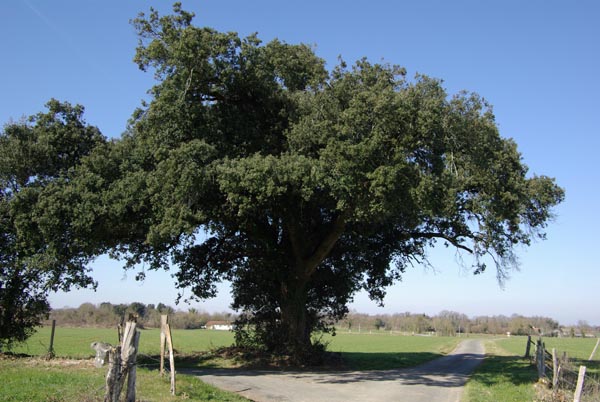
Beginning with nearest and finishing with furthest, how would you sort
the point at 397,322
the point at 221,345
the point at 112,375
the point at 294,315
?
the point at 112,375 < the point at 294,315 < the point at 221,345 < the point at 397,322

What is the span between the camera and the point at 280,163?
17.2 meters

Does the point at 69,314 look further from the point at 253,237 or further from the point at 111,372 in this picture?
the point at 111,372

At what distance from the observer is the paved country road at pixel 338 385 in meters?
14.4

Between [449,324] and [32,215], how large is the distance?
4875 inches

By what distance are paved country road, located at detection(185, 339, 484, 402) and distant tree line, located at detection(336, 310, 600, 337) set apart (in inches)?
4183

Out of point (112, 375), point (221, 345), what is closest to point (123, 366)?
point (112, 375)

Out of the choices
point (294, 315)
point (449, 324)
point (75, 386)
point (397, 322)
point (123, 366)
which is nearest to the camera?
point (123, 366)

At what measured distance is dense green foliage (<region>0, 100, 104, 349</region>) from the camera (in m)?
19.0

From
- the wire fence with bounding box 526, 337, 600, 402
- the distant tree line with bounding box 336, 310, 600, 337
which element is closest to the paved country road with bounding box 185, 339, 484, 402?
the wire fence with bounding box 526, 337, 600, 402

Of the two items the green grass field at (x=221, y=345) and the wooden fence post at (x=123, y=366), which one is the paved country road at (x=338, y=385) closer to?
the green grass field at (x=221, y=345)

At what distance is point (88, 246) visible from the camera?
1936 centimetres

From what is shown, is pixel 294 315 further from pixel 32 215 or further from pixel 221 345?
pixel 221 345

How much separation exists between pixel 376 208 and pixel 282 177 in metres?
3.46

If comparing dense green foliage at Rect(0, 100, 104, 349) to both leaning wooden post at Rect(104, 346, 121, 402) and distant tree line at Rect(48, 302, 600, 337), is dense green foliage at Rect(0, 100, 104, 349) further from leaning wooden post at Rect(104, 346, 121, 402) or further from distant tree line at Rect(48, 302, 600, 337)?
distant tree line at Rect(48, 302, 600, 337)
